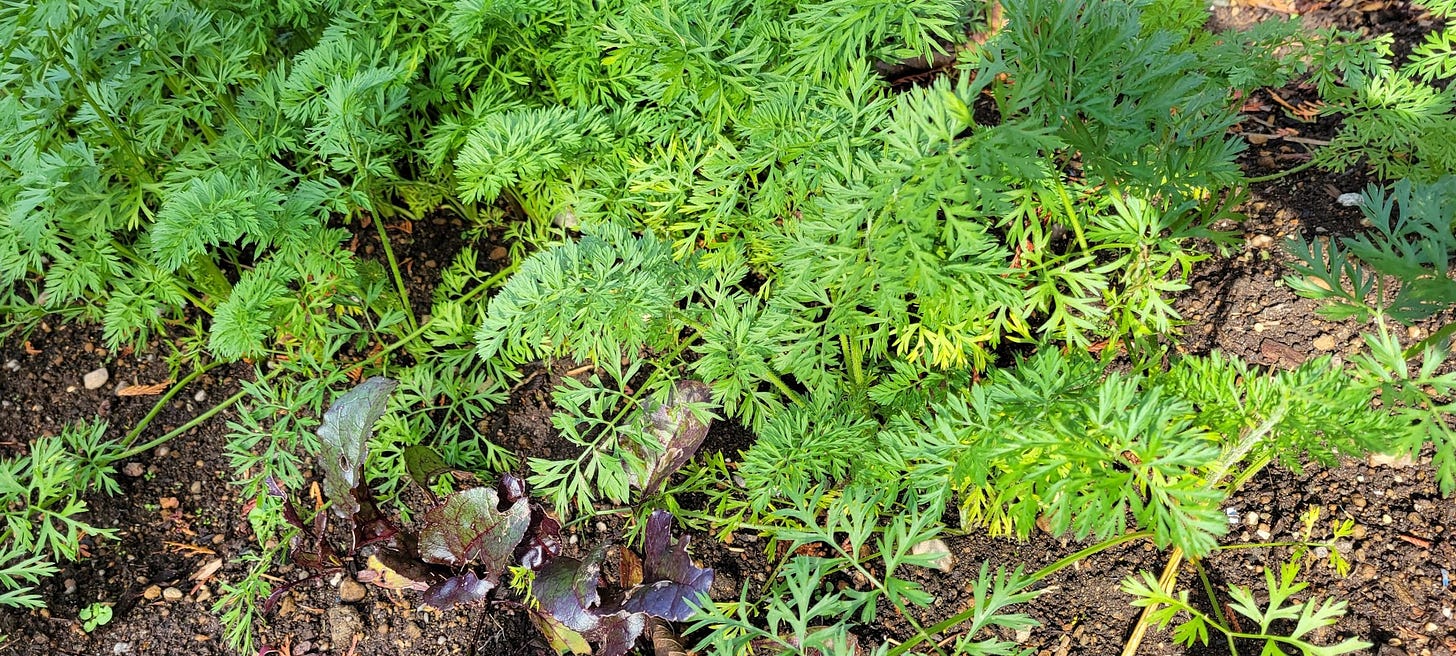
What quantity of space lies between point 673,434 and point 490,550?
448 mm

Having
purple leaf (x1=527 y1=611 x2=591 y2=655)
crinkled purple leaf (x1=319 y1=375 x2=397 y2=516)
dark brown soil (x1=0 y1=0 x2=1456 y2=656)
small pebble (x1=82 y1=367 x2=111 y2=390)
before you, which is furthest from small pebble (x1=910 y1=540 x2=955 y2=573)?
small pebble (x1=82 y1=367 x2=111 y2=390)

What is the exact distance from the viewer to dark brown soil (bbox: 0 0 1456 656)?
1944mm

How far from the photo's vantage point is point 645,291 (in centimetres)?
192

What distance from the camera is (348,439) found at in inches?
82.9

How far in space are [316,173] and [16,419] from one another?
102 centimetres

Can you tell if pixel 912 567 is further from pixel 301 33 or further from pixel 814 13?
pixel 301 33

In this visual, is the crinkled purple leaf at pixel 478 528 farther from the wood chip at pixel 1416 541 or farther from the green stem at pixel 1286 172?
the green stem at pixel 1286 172

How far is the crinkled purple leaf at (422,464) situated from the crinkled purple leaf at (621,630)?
52 centimetres

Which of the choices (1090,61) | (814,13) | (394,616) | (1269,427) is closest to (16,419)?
(394,616)

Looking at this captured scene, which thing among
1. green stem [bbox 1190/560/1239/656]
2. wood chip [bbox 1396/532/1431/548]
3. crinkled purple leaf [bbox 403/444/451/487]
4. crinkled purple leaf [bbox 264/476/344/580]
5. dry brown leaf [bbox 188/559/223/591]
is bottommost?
dry brown leaf [bbox 188/559/223/591]

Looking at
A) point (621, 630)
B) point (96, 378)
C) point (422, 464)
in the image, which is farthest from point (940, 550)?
point (96, 378)

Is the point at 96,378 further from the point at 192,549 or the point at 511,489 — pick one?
the point at 511,489

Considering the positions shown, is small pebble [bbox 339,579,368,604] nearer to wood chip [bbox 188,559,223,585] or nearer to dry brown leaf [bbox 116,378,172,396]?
wood chip [bbox 188,559,223,585]

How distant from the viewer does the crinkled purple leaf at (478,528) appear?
2.04 meters
